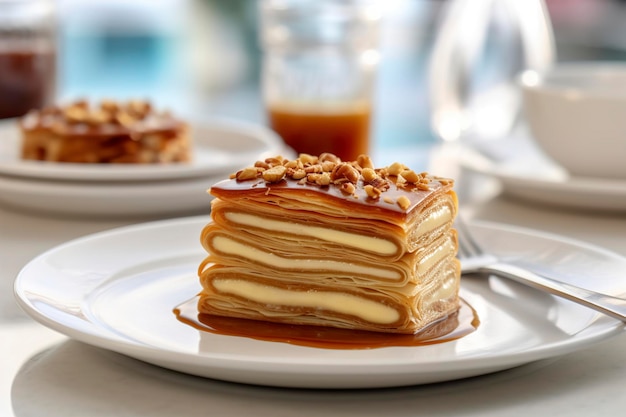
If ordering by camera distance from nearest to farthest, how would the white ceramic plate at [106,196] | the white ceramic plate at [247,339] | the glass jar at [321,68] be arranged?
the white ceramic plate at [247,339], the white ceramic plate at [106,196], the glass jar at [321,68]

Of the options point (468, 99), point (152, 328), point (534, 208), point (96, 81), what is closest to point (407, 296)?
point (152, 328)

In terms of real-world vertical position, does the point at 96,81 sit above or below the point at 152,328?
above

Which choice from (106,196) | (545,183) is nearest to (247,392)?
(106,196)

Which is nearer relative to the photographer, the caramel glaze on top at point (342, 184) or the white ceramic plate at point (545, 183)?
the caramel glaze on top at point (342, 184)

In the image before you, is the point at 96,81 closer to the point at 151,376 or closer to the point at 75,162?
the point at 75,162

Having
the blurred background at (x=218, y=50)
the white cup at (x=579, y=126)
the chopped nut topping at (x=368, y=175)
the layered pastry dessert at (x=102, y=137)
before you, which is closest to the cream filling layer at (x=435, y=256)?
the chopped nut topping at (x=368, y=175)

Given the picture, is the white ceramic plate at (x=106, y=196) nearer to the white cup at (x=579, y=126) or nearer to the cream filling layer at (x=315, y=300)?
the cream filling layer at (x=315, y=300)

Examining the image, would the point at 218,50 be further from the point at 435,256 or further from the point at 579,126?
the point at 435,256

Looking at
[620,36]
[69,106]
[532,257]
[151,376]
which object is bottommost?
[151,376]

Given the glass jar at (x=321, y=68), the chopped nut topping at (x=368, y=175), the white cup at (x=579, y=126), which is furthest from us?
the glass jar at (x=321, y=68)
